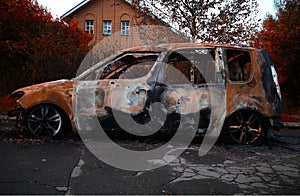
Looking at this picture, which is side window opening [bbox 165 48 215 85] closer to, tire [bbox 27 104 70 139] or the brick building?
tire [bbox 27 104 70 139]

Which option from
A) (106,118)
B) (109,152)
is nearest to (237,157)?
(109,152)

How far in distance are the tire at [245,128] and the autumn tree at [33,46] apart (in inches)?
262

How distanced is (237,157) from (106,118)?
7.28 ft

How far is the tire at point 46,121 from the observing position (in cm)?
452

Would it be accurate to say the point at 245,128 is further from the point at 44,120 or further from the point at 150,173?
the point at 44,120

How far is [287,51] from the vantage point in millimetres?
11508

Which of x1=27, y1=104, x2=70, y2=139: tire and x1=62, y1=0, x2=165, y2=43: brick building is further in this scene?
x1=62, y1=0, x2=165, y2=43: brick building

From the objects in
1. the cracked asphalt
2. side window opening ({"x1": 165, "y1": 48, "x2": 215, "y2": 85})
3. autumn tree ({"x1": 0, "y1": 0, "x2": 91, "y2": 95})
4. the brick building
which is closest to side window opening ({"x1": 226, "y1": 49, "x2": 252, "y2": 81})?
side window opening ({"x1": 165, "y1": 48, "x2": 215, "y2": 85})

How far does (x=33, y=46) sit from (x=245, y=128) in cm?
983

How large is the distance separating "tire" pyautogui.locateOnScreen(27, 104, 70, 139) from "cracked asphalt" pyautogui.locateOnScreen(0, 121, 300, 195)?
0.28m

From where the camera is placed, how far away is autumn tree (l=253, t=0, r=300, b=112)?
1135 cm

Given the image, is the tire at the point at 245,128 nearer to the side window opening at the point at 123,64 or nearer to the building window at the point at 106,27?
the side window opening at the point at 123,64

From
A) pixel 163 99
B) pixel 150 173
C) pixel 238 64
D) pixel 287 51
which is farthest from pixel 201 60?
pixel 287 51

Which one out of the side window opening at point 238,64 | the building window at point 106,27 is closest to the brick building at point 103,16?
the building window at point 106,27
